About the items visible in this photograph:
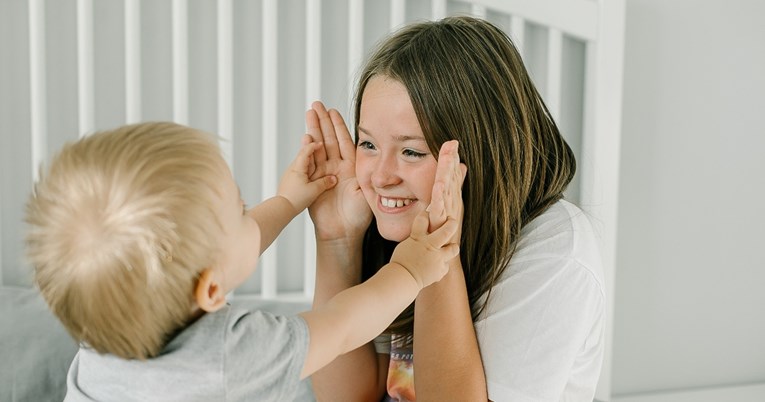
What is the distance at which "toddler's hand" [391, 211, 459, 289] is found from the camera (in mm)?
992

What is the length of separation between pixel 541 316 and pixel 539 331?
19 mm

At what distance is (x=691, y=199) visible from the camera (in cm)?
201

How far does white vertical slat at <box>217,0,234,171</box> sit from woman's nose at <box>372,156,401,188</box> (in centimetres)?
46

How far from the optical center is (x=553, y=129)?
1219mm

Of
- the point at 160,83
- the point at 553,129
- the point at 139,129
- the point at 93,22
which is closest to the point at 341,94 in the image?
the point at 160,83

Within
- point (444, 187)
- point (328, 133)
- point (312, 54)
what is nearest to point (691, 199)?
point (312, 54)

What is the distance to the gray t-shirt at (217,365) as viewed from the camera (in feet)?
2.78

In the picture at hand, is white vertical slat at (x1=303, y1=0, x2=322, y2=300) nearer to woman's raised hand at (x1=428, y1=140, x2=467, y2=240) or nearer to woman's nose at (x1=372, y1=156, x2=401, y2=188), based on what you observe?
woman's nose at (x1=372, y1=156, x2=401, y2=188)

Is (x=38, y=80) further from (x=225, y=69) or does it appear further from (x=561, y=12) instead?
(x=561, y=12)

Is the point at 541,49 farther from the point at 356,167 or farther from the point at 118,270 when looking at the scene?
the point at 118,270

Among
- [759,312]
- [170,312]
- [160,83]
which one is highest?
[160,83]

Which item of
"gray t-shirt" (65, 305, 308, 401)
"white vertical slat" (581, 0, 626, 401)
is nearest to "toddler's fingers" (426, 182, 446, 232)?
"gray t-shirt" (65, 305, 308, 401)

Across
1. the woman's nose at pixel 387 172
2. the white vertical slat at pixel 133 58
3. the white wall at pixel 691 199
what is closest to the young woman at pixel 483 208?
the woman's nose at pixel 387 172

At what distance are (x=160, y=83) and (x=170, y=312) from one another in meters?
0.84
